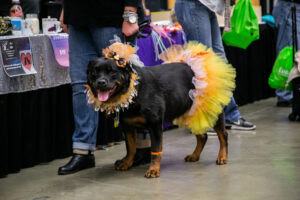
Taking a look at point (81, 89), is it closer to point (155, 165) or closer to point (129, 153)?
point (129, 153)

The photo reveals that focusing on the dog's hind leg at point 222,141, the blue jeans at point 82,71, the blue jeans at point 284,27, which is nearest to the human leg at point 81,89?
the blue jeans at point 82,71

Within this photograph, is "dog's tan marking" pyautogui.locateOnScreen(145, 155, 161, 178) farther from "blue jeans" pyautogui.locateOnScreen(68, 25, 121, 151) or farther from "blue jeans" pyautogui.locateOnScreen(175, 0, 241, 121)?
"blue jeans" pyautogui.locateOnScreen(175, 0, 241, 121)

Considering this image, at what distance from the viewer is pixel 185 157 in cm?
409

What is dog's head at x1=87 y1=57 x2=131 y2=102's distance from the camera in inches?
129

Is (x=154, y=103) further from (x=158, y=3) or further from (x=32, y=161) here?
(x=158, y=3)

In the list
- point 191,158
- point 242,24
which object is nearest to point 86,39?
Result: point 191,158

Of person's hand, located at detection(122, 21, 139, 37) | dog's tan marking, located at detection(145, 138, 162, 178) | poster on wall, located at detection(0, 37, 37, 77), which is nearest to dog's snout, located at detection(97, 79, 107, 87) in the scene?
person's hand, located at detection(122, 21, 139, 37)

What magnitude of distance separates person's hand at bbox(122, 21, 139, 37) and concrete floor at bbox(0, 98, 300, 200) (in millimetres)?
991

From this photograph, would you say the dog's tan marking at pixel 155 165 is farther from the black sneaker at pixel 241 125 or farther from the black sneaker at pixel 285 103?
the black sneaker at pixel 285 103

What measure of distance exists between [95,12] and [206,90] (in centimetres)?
98

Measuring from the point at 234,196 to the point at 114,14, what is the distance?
151 cm

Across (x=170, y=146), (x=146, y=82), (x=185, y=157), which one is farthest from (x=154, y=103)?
(x=170, y=146)

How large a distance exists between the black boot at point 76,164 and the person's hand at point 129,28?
0.96 meters

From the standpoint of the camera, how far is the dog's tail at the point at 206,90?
379 centimetres
